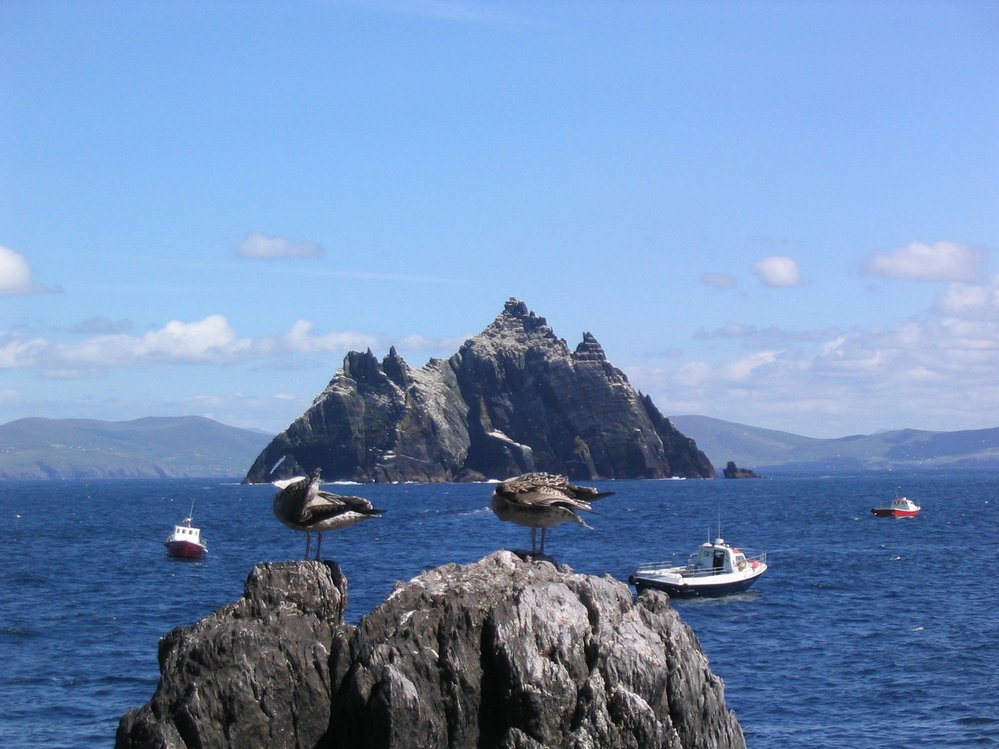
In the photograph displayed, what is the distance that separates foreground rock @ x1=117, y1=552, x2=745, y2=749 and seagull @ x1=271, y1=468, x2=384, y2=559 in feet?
4.86

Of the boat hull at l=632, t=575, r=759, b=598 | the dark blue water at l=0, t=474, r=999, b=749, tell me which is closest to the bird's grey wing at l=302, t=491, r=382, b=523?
the dark blue water at l=0, t=474, r=999, b=749

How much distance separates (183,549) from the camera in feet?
242

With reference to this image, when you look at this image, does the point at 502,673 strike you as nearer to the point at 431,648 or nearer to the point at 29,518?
the point at 431,648

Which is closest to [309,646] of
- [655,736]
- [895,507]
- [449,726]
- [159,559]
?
[449,726]

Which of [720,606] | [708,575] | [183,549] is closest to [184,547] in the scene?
[183,549]

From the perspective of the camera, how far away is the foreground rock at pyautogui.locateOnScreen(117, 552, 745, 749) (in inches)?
590

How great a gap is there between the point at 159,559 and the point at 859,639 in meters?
44.5

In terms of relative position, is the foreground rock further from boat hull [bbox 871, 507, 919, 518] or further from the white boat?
boat hull [bbox 871, 507, 919, 518]

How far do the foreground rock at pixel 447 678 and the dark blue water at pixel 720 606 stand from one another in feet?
56.0

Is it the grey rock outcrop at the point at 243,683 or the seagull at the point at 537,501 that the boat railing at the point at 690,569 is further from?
the grey rock outcrop at the point at 243,683

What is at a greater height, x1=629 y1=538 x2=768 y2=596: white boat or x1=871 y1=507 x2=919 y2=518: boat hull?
x1=871 y1=507 x2=919 y2=518: boat hull

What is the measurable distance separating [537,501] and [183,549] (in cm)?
5945

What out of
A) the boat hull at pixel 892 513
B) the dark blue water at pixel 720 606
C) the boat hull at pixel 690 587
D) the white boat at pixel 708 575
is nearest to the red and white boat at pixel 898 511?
the boat hull at pixel 892 513

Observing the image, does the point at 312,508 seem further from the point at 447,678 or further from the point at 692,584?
the point at 692,584
